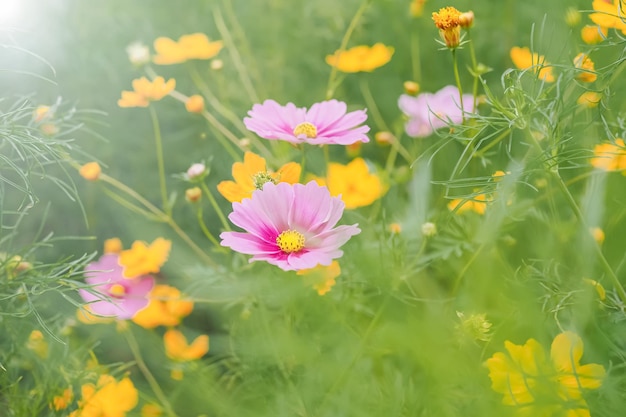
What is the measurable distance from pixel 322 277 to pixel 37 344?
32 cm

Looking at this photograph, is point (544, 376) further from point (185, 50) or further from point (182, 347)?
point (185, 50)

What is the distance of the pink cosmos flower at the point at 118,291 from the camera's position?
0.86 metres

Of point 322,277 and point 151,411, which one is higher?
point 322,277

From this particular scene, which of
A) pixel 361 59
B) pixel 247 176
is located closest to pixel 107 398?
pixel 247 176

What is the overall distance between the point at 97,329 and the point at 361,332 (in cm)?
37

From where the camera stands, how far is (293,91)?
123 centimetres

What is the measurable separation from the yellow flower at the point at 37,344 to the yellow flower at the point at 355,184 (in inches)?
13.9

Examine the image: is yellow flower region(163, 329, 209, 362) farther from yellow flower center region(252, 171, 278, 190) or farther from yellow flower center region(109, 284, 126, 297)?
yellow flower center region(252, 171, 278, 190)

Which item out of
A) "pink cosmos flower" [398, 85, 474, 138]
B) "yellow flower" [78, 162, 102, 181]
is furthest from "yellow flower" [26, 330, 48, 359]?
"pink cosmos flower" [398, 85, 474, 138]

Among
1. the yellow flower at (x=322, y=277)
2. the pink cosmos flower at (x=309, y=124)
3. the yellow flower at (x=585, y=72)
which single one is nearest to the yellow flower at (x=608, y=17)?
the yellow flower at (x=585, y=72)

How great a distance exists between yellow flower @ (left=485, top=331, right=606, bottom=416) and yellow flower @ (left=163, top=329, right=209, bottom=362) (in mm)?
402

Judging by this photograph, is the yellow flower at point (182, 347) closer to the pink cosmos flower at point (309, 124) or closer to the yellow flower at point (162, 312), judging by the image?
the yellow flower at point (162, 312)

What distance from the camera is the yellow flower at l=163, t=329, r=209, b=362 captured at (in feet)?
2.91

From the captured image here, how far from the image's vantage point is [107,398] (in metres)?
0.76
